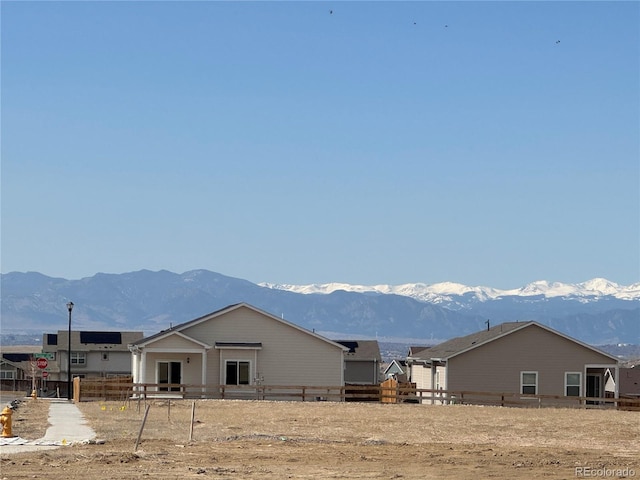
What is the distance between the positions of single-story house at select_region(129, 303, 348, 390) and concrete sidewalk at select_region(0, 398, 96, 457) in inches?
637

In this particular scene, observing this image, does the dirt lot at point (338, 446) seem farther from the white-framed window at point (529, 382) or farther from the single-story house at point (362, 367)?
the single-story house at point (362, 367)

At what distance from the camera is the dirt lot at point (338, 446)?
25375mm

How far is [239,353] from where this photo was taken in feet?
201

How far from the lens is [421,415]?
46062 millimetres

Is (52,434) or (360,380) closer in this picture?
(52,434)

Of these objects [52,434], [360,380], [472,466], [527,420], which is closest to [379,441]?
[472,466]

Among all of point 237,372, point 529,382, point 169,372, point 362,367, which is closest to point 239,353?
point 237,372

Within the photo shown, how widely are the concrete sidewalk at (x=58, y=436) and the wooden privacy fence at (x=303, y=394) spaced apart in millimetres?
12765

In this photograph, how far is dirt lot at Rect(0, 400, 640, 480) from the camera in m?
25.4

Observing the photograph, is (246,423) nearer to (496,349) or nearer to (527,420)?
(527,420)

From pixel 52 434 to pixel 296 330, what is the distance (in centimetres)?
2953

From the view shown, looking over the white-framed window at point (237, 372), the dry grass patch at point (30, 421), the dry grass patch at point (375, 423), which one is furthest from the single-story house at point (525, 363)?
the dry grass patch at point (30, 421)

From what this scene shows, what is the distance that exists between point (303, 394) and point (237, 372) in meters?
5.73

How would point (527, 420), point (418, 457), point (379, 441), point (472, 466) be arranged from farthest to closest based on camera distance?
1. point (527, 420)
2. point (379, 441)
3. point (418, 457)
4. point (472, 466)
